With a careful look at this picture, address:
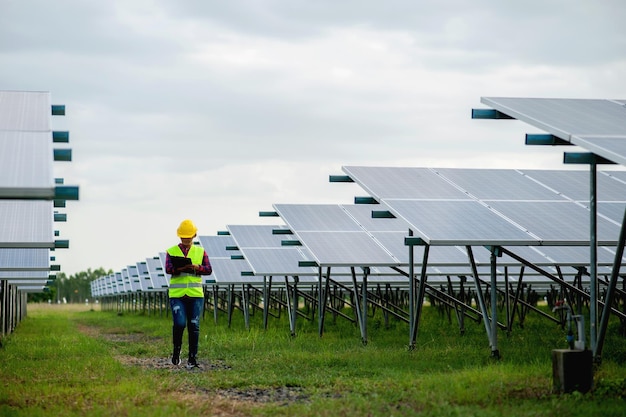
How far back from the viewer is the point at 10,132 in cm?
980

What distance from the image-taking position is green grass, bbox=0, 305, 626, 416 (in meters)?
8.36

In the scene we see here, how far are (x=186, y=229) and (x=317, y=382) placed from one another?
3474 millimetres

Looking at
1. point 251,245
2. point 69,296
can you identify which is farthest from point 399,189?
point 69,296

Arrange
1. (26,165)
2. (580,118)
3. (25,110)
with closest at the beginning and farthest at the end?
(26,165), (580,118), (25,110)

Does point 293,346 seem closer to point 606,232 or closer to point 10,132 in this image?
point 606,232

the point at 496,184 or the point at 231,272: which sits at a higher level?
the point at 496,184

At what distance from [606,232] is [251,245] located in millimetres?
12852

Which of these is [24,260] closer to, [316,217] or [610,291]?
[316,217]

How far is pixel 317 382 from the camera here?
34.7ft

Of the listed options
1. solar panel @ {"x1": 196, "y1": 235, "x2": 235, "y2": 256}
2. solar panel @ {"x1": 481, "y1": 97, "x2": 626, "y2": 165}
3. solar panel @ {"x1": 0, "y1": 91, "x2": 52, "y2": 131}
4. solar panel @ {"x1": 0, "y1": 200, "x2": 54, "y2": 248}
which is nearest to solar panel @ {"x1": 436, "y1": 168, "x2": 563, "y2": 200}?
solar panel @ {"x1": 481, "y1": 97, "x2": 626, "y2": 165}

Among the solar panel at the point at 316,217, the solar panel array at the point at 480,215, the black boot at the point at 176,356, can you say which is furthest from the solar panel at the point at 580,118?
the solar panel at the point at 316,217

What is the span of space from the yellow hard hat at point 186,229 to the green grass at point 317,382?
1780 millimetres

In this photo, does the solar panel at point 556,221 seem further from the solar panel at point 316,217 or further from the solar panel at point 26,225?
the solar panel at point 26,225

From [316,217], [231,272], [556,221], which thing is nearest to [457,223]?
[556,221]
